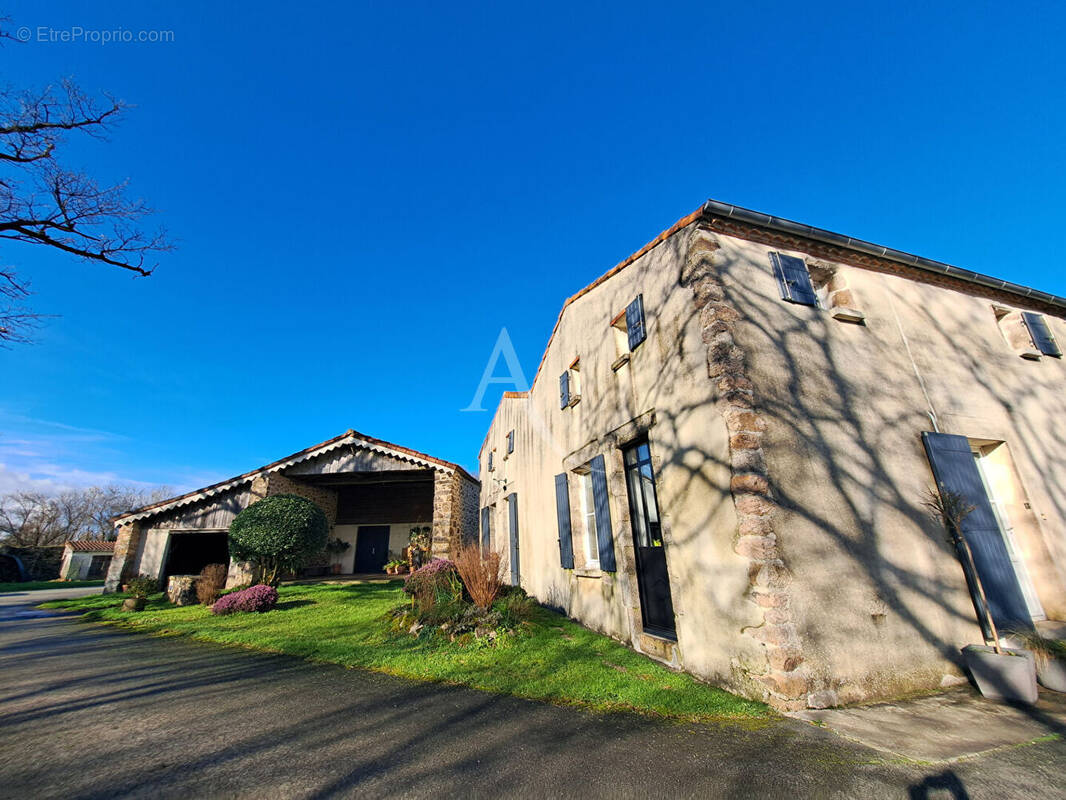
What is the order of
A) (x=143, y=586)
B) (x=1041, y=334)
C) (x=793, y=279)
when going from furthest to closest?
(x=143, y=586) < (x=1041, y=334) < (x=793, y=279)

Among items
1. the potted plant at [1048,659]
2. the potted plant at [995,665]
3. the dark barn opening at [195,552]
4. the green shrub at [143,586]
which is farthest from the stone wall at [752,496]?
the dark barn opening at [195,552]

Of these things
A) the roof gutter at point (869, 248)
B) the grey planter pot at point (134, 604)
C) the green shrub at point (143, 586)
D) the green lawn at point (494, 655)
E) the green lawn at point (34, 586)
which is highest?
the roof gutter at point (869, 248)

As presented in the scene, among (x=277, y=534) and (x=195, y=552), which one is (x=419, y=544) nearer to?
Result: (x=277, y=534)

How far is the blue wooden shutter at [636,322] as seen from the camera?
585cm

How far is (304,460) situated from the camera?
A: 14797mm

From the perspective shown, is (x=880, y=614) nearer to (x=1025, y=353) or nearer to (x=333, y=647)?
(x=1025, y=353)

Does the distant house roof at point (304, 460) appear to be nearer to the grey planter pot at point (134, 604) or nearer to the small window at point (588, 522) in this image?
the grey planter pot at point (134, 604)

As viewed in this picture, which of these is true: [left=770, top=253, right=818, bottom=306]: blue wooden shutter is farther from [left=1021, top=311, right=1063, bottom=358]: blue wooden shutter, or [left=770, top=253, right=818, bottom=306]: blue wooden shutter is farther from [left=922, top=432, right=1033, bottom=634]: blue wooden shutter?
[left=1021, top=311, right=1063, bottom=358]: blue wooden shutter

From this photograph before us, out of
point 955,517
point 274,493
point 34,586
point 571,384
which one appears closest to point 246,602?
point 274,493

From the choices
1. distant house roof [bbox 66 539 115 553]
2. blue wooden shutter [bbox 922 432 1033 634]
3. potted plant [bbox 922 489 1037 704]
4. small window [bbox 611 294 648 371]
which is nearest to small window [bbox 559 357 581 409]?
small window [bbox 611 294 648 371]

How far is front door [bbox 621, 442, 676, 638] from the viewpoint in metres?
5.26

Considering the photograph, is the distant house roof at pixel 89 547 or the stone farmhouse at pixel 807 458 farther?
the distant house roof at pixel 89 547

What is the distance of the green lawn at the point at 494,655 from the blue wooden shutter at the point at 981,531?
343 centimetres

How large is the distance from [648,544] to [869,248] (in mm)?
5121
